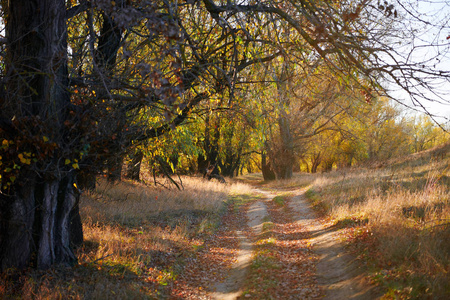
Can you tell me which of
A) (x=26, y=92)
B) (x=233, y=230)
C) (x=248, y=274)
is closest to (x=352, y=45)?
(x=248, y=274)

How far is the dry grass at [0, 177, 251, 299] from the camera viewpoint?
457 cm

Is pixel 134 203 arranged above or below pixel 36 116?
below

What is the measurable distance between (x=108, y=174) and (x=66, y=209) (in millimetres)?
903

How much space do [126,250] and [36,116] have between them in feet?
10.7

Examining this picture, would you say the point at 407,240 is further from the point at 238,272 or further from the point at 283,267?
the point at 238,272

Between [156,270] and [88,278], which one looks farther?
[156,270]

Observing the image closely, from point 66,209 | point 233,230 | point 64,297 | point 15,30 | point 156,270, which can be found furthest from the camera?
point 233,230

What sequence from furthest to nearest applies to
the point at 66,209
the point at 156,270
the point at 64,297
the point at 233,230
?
1. the point at 233,230
2. the point at 156,270
3. the point at 66,209
4. the point at 64,297

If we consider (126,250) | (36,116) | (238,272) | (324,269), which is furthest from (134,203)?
(324,269)

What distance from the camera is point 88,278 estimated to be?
4.98m

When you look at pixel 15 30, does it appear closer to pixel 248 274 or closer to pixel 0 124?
pixel 0 124

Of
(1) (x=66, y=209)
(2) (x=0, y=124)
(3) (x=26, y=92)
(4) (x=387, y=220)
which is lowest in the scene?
(4) (x=387, y=220)

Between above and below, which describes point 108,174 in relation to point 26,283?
above

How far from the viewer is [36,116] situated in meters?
4.59
